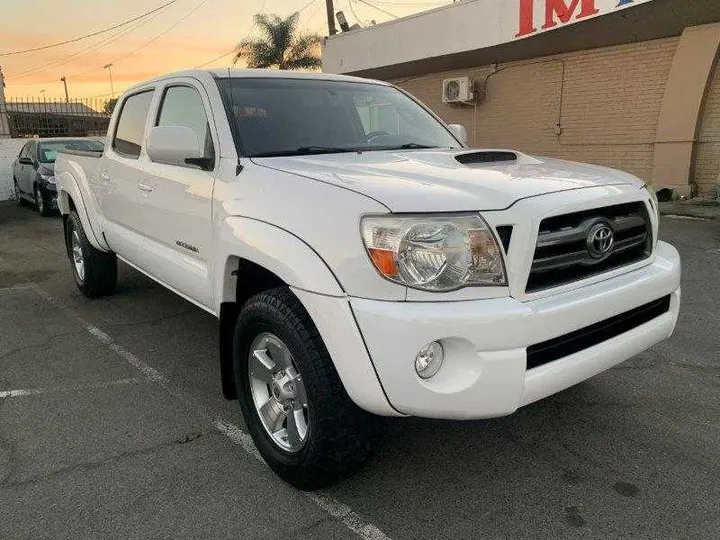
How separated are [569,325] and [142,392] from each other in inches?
105

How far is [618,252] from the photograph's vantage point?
274 cm

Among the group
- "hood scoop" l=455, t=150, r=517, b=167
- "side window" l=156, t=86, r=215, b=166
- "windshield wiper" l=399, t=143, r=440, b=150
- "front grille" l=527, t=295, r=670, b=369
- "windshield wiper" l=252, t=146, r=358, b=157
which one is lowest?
"front grille" l=527, t=295, r=670, b=369

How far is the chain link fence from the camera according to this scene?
700 inches

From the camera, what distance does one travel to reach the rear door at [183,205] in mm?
3336

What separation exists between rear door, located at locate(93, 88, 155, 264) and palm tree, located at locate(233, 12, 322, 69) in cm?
2573

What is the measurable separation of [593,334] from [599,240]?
40cm

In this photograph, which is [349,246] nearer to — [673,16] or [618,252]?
[618,252]

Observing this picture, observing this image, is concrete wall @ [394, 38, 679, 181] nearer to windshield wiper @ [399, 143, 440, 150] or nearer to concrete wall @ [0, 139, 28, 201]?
windshield wiper @ [399, 143, 440, 150]

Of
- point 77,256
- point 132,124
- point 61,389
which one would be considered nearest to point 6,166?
point 77,256

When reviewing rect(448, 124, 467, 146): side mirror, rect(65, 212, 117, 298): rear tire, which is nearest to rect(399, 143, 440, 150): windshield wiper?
rect(448, 124, 467, 146): side mirror

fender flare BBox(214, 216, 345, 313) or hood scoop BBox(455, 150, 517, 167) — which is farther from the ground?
hood scoop BBox(455, 150, 517, 167)

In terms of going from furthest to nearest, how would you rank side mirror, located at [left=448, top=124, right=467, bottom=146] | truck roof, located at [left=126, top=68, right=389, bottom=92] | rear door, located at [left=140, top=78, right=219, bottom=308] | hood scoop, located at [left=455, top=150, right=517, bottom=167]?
side mirror, located at [left=448, top=124, right=467, bottom=146], truck roof, located at [left=126, top=68, right=389, bottom=92], rear door, located at [left=140, top=78, right=219, bottom=308], hood scoop, located at [left=455, top=150, right=517, bottom=167]

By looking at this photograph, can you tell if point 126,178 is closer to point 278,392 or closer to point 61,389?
point 61,389

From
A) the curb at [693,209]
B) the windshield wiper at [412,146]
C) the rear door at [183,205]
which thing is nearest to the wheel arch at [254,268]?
the rear door at [183,205]
